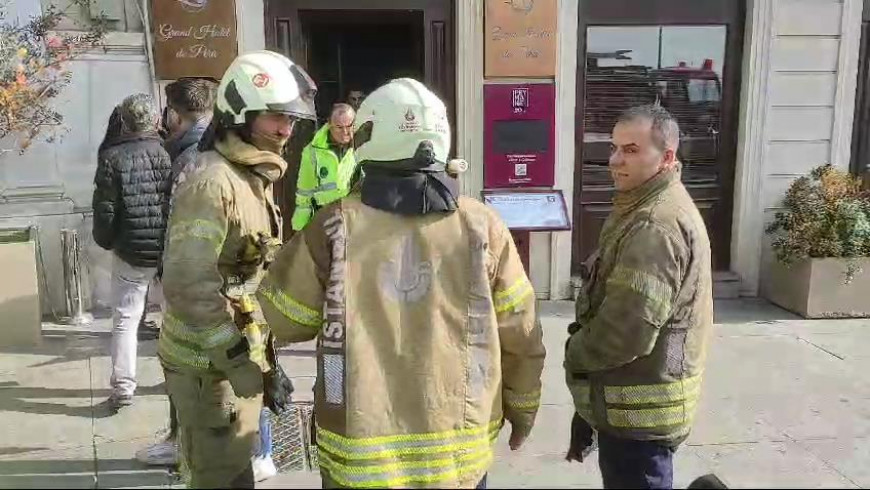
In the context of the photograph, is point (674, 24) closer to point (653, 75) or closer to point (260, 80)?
point (653, 75)

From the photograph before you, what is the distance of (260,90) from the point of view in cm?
255

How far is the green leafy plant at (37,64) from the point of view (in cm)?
570

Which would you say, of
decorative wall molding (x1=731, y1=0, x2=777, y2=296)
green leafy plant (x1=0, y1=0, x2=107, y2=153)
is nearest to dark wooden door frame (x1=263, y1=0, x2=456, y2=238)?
green leafy plant (x1=0, y1=0, x2=107, y2=153)

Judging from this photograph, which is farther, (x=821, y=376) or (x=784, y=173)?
(x=784, y=173)

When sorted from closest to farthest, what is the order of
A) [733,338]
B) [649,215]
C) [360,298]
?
1. [360,298]
2. [649,215]
3. [733,338]

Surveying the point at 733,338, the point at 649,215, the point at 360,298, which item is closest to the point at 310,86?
the point at 360,298

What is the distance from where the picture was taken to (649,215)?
2.44 meters

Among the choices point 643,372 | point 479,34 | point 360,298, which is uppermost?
point 479,34

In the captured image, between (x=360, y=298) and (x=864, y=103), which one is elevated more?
(x=864, y=103)

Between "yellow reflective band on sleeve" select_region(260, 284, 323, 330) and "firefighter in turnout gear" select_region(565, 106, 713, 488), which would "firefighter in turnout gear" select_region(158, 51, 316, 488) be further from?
"firefighter in turnout gear" select_region(565, 106, 713, 488)

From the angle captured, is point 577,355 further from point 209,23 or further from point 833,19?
point 833,19

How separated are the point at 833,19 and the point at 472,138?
3248 mm

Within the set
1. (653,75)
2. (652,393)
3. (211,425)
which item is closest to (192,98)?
(211,425)

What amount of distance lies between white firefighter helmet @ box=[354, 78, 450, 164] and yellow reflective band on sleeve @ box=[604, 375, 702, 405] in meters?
1.00
